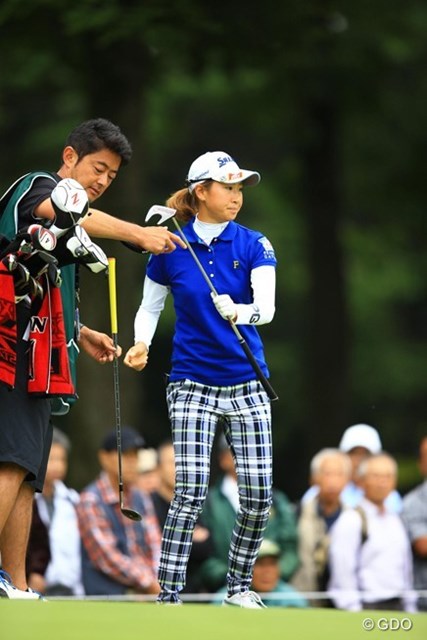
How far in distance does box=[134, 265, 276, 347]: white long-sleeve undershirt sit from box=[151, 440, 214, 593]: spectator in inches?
123

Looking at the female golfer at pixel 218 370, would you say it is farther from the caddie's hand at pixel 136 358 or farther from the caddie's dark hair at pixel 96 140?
the caddie's dark hair at pixel 96 140

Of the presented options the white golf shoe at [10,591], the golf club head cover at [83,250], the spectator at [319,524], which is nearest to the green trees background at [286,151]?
the spectator at [319,524]

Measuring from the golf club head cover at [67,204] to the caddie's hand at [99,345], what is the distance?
862 mm

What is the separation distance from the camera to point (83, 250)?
6586 millimetres

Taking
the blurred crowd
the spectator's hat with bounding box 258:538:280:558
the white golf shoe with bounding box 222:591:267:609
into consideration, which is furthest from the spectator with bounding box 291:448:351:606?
the white golf shoe with bounding box 222:591:267:609

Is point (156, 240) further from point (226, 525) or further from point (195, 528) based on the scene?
point (226, 525)

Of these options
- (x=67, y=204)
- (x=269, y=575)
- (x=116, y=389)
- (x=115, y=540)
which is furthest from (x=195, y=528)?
(x=67, y=204)

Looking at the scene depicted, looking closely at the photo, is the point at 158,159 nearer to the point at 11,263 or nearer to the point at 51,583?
the point at 51,583

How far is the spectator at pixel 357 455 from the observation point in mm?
11898

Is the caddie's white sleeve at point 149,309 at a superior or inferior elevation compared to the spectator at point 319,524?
superior

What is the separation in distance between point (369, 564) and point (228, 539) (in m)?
1.03

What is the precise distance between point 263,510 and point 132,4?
769 cm

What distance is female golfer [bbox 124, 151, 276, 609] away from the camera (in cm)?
699

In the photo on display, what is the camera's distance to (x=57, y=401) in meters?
7.16
